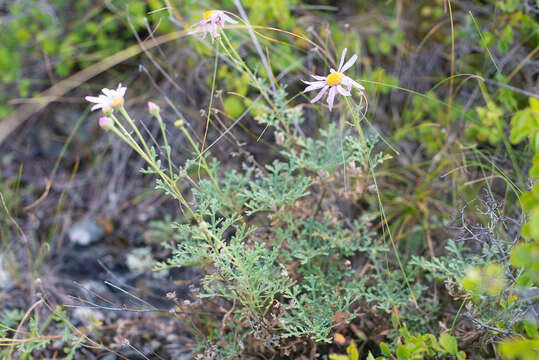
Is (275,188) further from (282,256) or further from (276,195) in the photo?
(282,256)

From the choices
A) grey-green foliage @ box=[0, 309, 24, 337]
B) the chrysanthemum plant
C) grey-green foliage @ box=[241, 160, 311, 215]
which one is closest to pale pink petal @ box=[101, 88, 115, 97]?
the chrysanthemum plant

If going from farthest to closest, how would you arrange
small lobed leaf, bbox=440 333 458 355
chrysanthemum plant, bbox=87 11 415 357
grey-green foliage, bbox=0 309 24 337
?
1. grey-green foliage, bbox=0 309 24 337
2. chrysanthemum plant, bbox=87 11 415 357
3. small lobed leaf, bbox=440 333 458 355

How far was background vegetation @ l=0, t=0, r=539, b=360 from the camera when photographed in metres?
1.27

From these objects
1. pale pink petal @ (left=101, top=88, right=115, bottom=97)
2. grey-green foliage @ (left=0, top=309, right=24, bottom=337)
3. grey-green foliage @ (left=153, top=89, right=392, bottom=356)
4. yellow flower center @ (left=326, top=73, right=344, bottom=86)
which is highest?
pale pink petal @ (left=101, top=88, right=115, bottom=97)

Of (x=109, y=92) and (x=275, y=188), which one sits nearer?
(x=109, y=92)

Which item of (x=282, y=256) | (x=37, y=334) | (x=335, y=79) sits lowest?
(x=37, y=334)

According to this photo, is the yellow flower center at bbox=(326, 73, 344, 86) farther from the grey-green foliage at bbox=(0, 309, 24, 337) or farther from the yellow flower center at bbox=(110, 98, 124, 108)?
the grey-green foliage at bbox=(0, 309, 24, 337)

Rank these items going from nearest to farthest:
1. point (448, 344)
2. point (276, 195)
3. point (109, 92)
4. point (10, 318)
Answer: point (448, 344) → point (109, 92) → point (276, 195) → point (10, 318)

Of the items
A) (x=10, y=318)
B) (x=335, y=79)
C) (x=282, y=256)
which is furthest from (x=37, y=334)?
(x=335, y=79)

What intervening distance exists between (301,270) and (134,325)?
728 millimetres

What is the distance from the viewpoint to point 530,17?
1.83m

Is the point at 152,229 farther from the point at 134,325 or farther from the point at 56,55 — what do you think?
the point at 56,55

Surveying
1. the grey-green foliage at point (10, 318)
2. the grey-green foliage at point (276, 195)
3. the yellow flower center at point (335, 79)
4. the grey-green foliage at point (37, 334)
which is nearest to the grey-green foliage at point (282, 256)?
the grey-green foliage at point (276, 195)

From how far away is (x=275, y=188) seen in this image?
1437 mm
